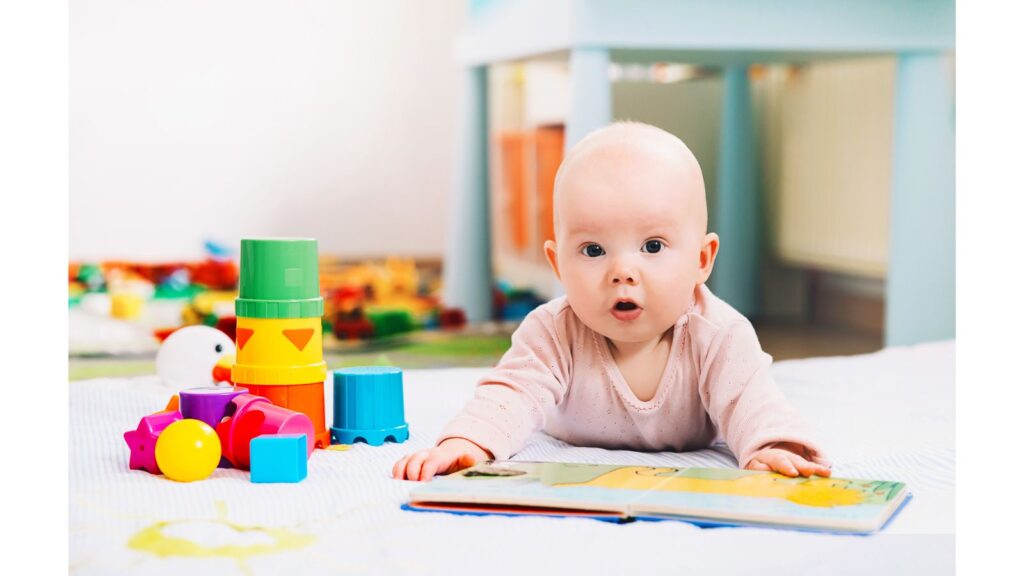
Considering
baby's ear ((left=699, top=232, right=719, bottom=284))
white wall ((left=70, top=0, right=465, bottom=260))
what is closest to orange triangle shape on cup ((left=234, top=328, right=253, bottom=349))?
baby's ear ((left=699, top=232, right=719, bottom=284))

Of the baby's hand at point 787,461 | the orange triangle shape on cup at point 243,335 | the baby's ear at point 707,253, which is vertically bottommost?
the baby's hand at point 787,461

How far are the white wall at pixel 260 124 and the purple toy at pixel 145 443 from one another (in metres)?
1.95

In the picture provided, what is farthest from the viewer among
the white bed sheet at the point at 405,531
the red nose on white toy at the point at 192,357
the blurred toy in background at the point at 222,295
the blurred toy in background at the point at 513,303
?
the blurred toy in background at the point at 513,303

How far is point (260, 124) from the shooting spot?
2.83 meters

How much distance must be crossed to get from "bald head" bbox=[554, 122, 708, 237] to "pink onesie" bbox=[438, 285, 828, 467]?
0.09 m

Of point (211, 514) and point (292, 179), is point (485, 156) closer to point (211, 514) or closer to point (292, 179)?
point (292, 179)

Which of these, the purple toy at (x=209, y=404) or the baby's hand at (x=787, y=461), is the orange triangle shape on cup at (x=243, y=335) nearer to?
the purple toy at (x=209, y=404)

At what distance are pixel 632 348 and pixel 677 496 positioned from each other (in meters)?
0.21

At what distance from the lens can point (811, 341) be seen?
1895 millimetres

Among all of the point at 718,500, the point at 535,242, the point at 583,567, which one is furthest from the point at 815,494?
the point at 535,242

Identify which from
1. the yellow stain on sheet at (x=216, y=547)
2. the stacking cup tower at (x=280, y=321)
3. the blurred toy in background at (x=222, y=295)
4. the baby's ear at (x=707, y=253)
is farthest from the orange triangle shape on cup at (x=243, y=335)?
the blurred toy in background at (x=222, y=295)

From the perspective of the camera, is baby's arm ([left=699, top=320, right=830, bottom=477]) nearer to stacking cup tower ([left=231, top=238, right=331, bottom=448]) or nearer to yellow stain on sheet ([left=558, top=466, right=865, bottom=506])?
yellow stain on sheet ([left=558, top=466, right=865, bottom=506])

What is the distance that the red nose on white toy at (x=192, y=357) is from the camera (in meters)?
1.11

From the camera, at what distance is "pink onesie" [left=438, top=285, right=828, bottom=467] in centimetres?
84
